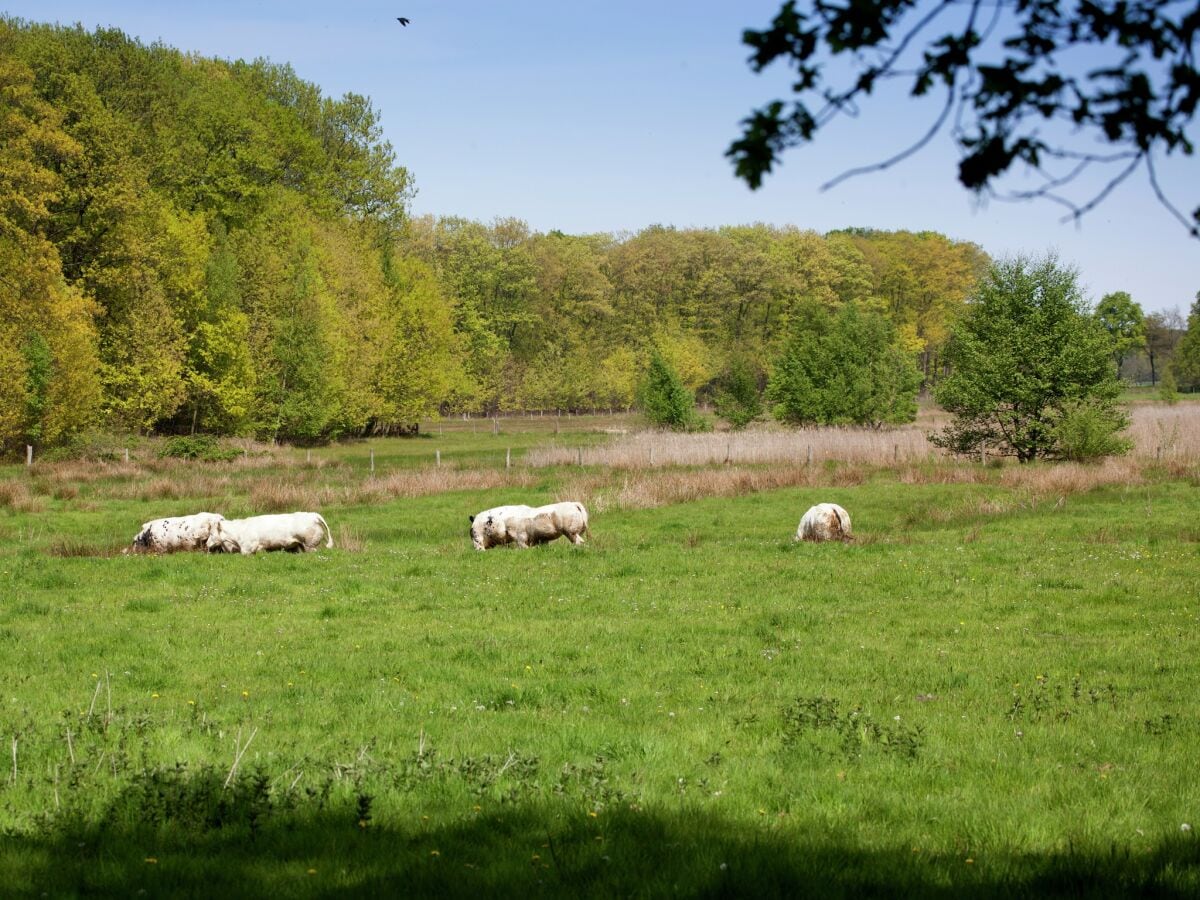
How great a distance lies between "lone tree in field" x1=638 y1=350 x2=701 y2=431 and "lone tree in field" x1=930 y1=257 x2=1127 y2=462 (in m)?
22.1

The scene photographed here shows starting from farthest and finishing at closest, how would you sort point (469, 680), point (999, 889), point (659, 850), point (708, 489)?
point (708, 489), point (469, 680), point (659, 850), point (999, 889)

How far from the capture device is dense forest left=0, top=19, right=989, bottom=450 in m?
46.4

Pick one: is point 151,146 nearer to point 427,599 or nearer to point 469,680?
point 427,599

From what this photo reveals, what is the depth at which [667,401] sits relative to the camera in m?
64.2

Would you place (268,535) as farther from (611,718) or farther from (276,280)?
(276,280)

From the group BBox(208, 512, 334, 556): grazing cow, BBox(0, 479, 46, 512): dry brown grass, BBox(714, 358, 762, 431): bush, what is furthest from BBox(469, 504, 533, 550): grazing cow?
BBox(714, 358, 762, 431): bush

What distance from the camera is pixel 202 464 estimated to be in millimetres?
48000

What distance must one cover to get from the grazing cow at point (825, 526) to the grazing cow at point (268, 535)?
11.2 meters

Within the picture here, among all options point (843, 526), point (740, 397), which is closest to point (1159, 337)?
point (740, 397)

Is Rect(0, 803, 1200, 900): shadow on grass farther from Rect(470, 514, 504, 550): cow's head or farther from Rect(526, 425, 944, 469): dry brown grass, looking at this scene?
Rect(526, 425, 944, 469): dry brown grass

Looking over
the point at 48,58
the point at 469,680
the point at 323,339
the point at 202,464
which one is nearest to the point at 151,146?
the point at 48,58

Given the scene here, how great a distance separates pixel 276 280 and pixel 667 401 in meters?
24.7

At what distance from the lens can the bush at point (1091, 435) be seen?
37.8 meters

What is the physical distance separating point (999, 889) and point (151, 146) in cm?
6227
